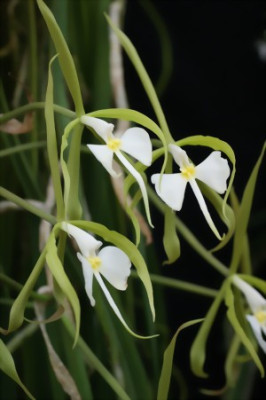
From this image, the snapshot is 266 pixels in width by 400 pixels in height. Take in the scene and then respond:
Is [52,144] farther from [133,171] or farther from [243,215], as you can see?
[243,215]

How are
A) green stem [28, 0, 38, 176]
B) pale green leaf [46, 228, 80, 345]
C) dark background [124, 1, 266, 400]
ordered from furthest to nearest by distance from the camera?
dark background [124, 1, 266, 400], green stem [28, 0, 38, 176], pale green leaf [46, 228, 80, 345]

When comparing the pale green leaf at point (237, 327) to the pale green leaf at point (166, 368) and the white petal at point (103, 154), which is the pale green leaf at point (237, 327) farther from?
the white petal at point (103, 154)

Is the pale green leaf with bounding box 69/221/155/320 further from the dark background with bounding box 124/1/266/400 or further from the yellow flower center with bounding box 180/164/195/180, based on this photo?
the dark background with bounding box 124/1/266/400

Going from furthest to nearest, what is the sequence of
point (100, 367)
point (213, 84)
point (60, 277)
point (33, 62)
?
point (213, 84), point (33, 62), point (100, 367), point (60, 277)

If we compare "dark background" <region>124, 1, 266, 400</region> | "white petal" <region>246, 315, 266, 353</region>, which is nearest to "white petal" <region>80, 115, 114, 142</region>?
"white petal" <region>246, 315, 266, 353</region>

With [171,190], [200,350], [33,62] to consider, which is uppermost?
[33,62]

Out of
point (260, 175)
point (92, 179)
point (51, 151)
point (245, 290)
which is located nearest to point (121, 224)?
point (92, 179)

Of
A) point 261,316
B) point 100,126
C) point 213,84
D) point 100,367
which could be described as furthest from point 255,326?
point 213,84
